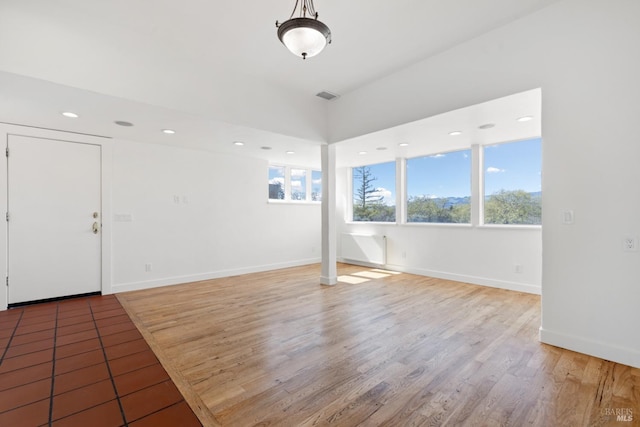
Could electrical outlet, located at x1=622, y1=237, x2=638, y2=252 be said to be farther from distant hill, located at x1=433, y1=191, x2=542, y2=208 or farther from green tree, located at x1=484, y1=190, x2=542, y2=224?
distant hill, located at x1=433, y1=191, x2=542, y2=208

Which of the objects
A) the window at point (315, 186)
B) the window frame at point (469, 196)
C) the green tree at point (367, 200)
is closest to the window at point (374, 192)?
the green tree at point (367, 200)

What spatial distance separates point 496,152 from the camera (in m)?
4.84

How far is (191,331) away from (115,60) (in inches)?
112

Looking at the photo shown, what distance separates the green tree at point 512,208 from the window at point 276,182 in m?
4.16

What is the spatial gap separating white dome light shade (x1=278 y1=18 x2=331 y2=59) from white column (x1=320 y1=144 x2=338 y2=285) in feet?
9.05

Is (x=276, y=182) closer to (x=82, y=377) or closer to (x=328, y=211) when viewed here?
(x=328, y=211)

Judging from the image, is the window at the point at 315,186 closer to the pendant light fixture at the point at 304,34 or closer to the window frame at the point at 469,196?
the window frame at the point at 469,196

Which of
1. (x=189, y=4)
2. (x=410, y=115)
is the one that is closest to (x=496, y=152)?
(x=410, y=115)

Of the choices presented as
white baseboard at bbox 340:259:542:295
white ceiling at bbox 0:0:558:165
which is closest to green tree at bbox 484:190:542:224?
white baseboard at bbox 340:259:542:295

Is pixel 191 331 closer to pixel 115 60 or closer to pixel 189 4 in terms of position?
pixel 115 60

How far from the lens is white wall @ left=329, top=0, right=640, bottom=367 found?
2.20m

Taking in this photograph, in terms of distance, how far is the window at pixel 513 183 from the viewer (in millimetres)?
4453

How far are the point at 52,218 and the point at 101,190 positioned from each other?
0.69 meters

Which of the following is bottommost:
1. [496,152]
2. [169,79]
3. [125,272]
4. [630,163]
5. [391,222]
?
[125,272]
